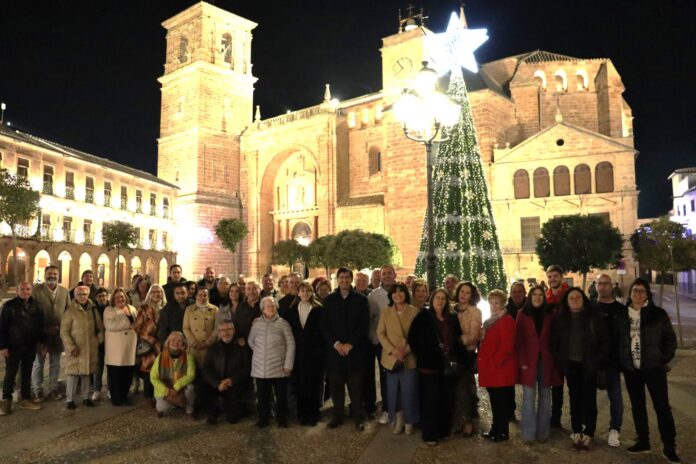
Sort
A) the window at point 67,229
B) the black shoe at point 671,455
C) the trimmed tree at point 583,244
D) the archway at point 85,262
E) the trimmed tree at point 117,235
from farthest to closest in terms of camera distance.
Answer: the archway at point 85,262
the window at point 67,229
the trimmed tree at point 117,235
the trimmed tree at point 583,244
the black shoe at point 671,455

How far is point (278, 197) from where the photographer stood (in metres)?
37.1

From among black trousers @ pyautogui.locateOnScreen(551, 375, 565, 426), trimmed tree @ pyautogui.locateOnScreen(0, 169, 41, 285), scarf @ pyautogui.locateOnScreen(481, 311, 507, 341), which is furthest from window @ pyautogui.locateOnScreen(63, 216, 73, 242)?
black trousers @ pyautogui.locateOnScreen(551, 375, 565, 426)

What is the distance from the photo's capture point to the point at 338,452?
451 centimetres

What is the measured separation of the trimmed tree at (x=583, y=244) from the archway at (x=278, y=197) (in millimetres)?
17052

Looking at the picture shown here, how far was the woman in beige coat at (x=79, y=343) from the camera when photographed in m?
5.96

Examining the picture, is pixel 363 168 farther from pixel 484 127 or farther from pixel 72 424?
pixel 72 424

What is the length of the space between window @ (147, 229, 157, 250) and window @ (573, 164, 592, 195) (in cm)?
2435

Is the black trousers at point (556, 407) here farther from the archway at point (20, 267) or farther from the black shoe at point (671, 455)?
the archway at point (20, 267)

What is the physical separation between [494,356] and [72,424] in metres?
4.18

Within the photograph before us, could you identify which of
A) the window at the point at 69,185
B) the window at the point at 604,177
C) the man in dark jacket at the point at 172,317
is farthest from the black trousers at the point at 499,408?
the window at the point at 69,185

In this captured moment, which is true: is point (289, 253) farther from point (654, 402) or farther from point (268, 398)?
point (654, 402)

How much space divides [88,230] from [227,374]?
26.6 meters

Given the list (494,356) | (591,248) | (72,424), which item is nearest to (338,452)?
(494,356)

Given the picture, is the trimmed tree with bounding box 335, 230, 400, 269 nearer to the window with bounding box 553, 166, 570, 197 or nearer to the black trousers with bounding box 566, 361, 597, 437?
the window with bounding box 553, 166, 570, 197
